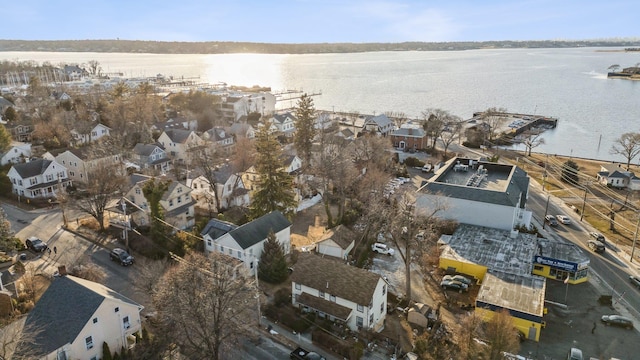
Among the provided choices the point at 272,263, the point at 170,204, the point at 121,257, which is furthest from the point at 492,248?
the point at 121,257

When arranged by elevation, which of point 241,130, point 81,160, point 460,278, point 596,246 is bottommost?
point 596,246

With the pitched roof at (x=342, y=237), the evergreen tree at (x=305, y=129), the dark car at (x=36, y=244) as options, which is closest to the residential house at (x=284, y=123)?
the evergreen tree at (x=305, y=129)

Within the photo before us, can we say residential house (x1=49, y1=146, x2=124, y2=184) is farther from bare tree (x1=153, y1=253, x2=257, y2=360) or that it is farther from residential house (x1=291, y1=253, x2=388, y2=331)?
bare tree (x1=153, y1=253, x2=257, y2=360)

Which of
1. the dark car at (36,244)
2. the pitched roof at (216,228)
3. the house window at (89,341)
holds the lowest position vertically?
the dark car at (36,244)

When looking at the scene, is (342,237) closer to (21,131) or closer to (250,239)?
(250,239)

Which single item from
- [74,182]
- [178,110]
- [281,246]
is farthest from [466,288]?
[178,110]

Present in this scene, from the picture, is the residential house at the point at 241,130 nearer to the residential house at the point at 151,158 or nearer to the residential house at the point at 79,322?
the residential house at the point at 151,158
